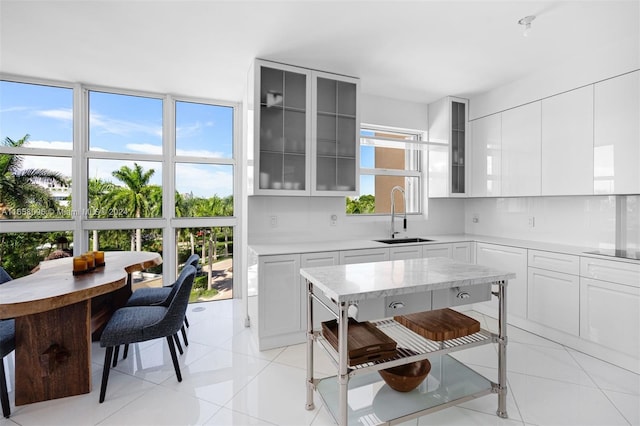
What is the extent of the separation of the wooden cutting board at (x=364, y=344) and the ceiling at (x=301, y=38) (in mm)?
2177

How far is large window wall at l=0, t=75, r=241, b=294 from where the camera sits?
3279 mm

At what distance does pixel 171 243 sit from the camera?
12.7 feet

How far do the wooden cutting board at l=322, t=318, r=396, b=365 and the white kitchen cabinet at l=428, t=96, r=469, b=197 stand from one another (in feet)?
8.97

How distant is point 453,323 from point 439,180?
2.58 meters

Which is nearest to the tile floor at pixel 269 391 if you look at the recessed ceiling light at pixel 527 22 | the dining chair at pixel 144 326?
the dining chair at pixel 144 326

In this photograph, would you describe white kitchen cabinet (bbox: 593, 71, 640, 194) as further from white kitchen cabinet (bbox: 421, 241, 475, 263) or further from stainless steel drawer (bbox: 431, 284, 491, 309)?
stainless steel drawer (bbox: 431, 284, 491, 309)

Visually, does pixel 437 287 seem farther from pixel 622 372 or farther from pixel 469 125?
pixel 469 125

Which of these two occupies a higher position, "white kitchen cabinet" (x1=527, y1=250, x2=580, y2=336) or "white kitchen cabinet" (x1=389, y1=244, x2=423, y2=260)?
"white kitchen cabinet" (x1=389, y1=244, x2=423, y2=260)

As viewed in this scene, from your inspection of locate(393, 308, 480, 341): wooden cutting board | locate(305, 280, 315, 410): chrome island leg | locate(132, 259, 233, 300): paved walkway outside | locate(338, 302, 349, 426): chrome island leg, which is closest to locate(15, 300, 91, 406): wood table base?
locate(305, 280, 315, 410): chrome island leg

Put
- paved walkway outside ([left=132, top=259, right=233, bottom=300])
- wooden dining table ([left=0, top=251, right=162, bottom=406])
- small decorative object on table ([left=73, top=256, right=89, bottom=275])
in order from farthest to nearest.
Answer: paved walkway outside ([left=132, top=259, right=233, bottom=300]) < small decorative object on table ([left=73, top=256, right=89, bottom=275]) < wooden dining table ([left=0, top=251, right=162, bottom=406])

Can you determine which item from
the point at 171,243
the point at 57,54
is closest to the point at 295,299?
the point at 171,243

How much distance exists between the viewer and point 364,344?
1.67 meters

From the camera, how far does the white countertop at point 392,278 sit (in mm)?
1556

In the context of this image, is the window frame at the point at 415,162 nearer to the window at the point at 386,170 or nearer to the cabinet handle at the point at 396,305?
the window at the point at 386,170
